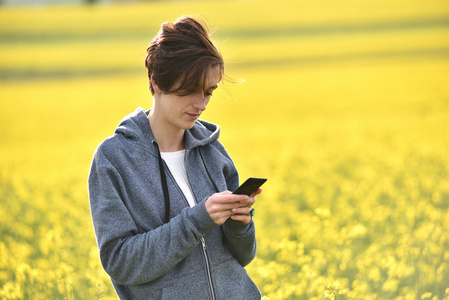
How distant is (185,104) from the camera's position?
2.31m

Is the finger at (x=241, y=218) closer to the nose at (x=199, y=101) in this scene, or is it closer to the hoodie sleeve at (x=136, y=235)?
the hoodie sleeve at (x=136, y=235)

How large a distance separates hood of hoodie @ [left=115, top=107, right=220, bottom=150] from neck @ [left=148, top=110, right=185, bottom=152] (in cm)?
2

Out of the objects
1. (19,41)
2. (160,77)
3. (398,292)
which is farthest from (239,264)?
(19,41)

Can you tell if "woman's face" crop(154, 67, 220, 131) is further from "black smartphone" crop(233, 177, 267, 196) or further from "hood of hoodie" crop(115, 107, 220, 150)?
"black smartphone" crop(233, 177, 267, 196)

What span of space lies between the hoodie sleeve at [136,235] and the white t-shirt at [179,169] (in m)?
0.21

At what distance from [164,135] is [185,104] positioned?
0.19 metres

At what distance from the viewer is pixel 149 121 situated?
2.46 m

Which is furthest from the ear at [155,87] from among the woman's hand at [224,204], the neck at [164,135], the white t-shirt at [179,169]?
the woman's hand at [224,204]

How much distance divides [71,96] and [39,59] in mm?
9532

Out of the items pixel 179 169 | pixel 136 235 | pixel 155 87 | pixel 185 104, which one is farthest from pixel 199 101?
pixel 136 235

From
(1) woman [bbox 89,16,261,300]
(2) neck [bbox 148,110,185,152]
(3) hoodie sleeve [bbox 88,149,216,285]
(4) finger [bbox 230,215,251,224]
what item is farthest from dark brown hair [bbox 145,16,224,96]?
(4) finger [bbox 230,215,251,224]

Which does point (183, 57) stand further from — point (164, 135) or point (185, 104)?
point (164, 135)

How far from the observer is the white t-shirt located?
243cm

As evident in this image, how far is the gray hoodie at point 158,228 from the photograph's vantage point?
7.26 ft
